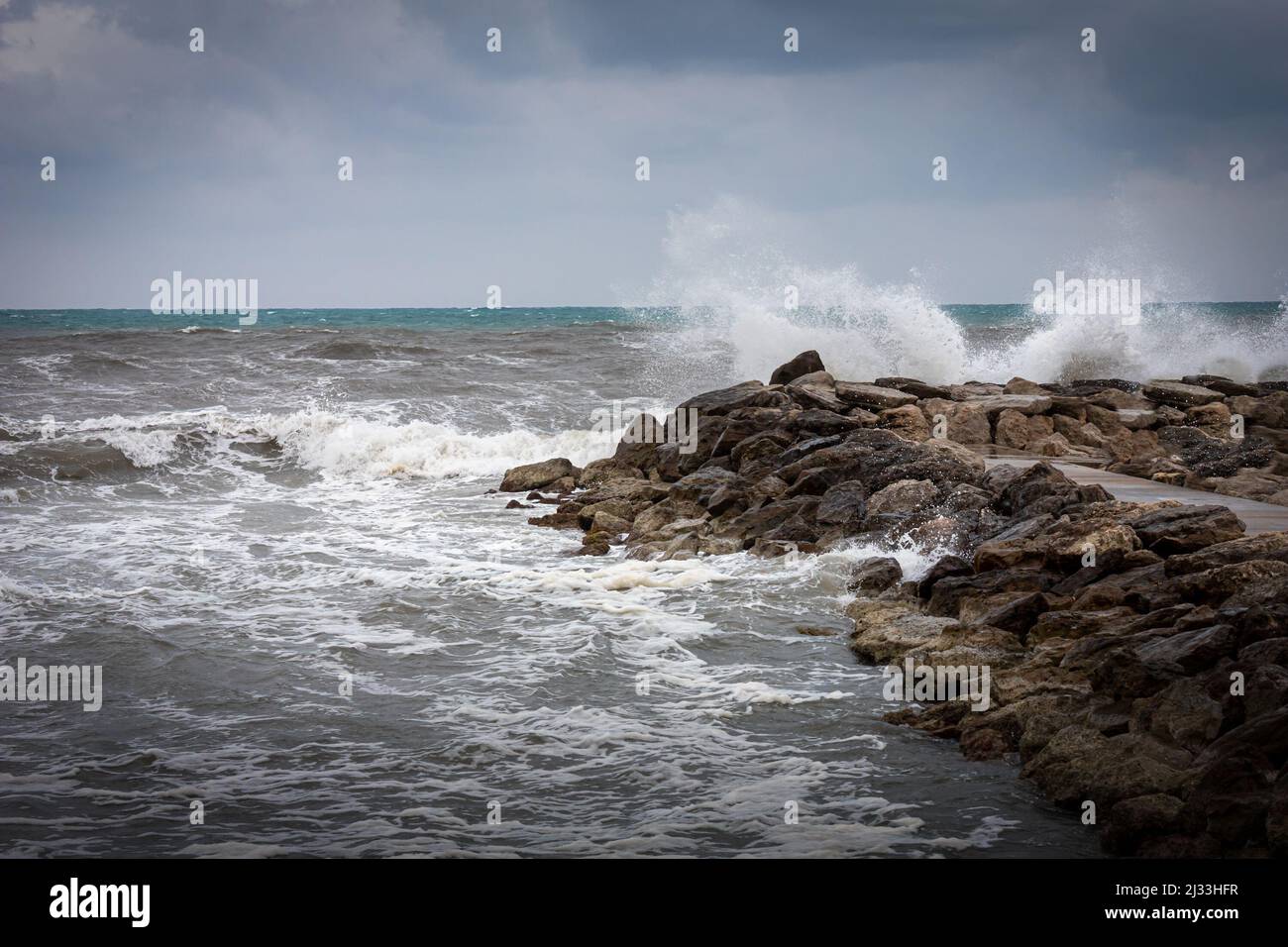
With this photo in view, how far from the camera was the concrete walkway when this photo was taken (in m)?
9.44

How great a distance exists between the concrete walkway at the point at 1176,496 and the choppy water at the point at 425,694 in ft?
8.46

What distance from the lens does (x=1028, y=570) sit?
881cm

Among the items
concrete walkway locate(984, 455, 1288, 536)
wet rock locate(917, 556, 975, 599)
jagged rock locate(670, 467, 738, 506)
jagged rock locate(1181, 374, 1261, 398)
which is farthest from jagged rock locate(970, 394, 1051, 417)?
wet rock locate(917, 556, 975, 599)

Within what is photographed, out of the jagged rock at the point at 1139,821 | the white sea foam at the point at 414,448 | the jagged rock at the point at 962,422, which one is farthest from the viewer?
the white sea foam at the point at 414,448

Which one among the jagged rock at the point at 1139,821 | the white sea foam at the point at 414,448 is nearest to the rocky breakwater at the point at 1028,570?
the jagged rock at the point at 1139,821

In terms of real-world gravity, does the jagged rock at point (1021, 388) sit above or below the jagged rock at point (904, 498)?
above

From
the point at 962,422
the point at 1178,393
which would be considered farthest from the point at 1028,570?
the point at 1178,393

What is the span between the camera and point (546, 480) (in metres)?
16.6

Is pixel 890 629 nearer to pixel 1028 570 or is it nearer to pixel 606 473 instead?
pixel 1028 570

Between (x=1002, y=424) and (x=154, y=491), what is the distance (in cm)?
1256

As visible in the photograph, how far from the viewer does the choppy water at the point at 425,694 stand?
5.62 m

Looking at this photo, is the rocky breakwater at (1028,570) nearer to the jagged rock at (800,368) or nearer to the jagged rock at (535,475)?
the jagged rock at (535,475)

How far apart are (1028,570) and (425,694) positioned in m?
4.74

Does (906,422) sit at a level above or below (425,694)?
above
